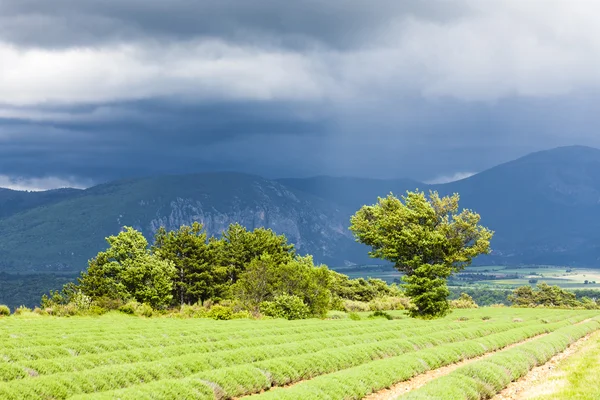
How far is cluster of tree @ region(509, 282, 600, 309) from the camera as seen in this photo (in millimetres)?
132375

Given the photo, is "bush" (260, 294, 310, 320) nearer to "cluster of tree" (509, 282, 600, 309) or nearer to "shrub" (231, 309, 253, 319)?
"shrub" (231, 309, 253, 319)

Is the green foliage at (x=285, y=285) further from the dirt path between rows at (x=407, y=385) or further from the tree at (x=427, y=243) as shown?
the dirt path between rows at (x=407, y=385)

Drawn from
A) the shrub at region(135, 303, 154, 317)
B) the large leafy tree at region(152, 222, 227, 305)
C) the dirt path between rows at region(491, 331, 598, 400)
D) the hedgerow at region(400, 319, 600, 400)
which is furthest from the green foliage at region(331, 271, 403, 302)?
the dirt path between rows at region(491, 331, 598, 400)

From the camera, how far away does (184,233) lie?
10125 cm

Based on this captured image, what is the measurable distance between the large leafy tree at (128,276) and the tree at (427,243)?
31538 millimetres

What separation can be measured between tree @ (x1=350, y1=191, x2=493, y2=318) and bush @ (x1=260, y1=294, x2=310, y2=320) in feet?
38.9

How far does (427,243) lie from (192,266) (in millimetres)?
48248

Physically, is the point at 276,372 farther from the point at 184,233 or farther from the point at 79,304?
→ the point at 184,233

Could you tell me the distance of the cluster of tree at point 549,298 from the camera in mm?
132375

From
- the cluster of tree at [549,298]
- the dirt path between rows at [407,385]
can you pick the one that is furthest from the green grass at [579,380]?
the cluster of tree at [549,298]

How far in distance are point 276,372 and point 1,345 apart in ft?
43.0

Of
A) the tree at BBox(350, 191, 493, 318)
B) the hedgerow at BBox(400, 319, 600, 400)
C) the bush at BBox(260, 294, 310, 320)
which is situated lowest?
the hedgerow at BBox(400, 319, 600, 400)

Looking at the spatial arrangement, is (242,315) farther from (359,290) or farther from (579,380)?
(359,290)

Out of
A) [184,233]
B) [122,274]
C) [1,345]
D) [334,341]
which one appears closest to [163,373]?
[1,345]
